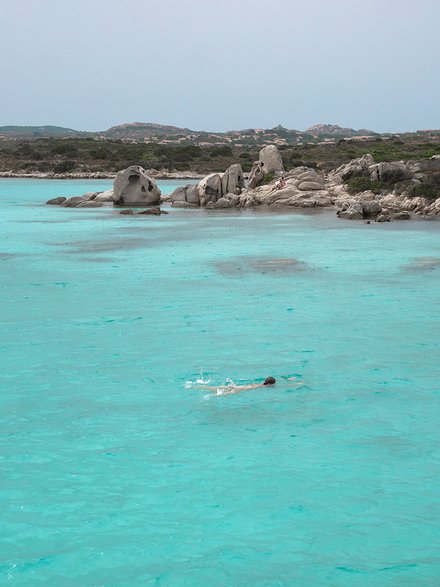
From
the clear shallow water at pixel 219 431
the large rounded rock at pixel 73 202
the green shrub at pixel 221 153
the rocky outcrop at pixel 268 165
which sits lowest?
the clear shallow water at pixel 219 431

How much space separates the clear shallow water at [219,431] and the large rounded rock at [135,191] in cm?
2270

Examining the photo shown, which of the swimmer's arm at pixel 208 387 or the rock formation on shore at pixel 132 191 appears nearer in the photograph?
the swimmer's arm at pixel 208 387

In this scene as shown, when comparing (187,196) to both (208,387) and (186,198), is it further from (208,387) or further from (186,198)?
(208,387)

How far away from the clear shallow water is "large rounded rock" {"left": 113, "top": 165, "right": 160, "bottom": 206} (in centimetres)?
2270

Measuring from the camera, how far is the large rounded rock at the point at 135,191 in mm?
42594

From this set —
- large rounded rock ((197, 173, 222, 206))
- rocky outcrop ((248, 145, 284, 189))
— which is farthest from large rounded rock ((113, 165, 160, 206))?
rocky outcrop ((248, 145, 284, 189))

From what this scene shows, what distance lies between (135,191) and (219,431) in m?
34.6

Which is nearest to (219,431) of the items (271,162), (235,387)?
(235,387)

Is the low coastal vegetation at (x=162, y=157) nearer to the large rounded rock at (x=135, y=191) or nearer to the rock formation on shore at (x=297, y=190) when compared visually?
the rock formation on shore at (x=297, y=190)

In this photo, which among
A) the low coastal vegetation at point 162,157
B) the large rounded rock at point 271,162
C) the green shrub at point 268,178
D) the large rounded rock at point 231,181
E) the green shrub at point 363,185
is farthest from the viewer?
the low coastal vegetation at point 162,157

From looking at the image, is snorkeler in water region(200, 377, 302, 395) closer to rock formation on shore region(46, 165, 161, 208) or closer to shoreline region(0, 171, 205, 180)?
rock formation on shore region(46, 165, 161, 208)

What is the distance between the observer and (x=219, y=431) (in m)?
9.55

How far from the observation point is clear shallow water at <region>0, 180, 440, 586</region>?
22.8 ft

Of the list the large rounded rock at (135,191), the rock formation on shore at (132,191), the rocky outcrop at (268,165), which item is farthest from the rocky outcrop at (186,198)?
the rocky outcrop at (268,165)
